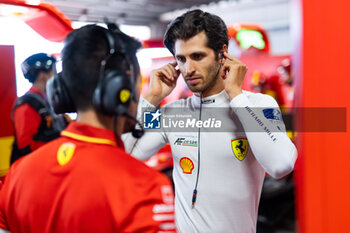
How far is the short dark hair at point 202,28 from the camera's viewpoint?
1.44 metres

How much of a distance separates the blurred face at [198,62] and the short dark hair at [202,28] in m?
0.02

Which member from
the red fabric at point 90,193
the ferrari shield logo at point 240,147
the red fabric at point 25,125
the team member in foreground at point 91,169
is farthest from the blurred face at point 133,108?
the red fabric at point 25,125

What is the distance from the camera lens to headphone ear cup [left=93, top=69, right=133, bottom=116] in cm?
84

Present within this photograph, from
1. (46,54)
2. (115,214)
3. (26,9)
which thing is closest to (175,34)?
(115,214)

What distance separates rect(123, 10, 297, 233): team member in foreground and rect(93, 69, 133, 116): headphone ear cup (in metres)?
0.55

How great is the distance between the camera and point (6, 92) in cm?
248

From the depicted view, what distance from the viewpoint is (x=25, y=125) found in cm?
252

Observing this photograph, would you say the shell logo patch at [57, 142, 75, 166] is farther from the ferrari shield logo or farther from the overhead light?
the overhead light

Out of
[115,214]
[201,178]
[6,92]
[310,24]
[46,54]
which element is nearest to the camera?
[115,214]

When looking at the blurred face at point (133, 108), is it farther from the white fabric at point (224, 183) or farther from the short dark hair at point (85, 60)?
the white fabric at point (224, 183)

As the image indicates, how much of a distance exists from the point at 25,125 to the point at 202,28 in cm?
174

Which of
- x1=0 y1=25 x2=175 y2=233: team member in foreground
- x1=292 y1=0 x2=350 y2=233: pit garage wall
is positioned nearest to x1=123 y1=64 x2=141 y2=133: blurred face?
x1=0 y1=25 x2=175 y2=233: team member in foreground

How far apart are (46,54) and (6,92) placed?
433 mm

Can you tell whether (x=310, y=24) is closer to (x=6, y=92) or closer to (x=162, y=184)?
(x=162, y=184)
